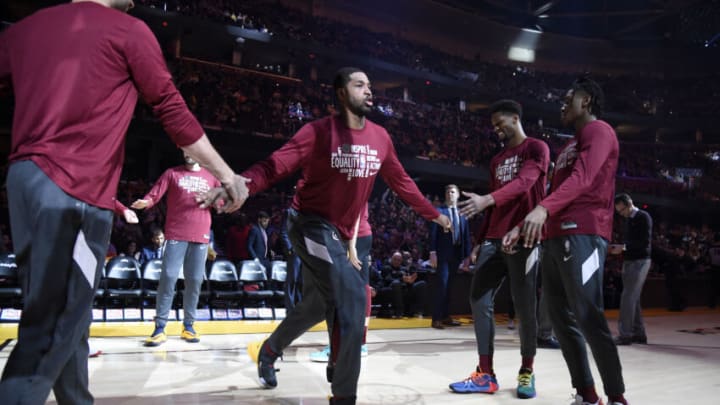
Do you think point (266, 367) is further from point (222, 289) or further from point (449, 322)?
point (222, 289)

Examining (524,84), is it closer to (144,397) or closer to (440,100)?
(440,100)

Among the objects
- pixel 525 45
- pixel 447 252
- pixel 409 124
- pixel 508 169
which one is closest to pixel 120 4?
pixel 508 169

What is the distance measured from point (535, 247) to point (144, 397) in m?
2.70

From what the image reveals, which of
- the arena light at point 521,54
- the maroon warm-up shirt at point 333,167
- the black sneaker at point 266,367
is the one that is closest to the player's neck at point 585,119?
the maroon warm-up shirt at point 333,167

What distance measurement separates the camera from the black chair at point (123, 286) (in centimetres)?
718

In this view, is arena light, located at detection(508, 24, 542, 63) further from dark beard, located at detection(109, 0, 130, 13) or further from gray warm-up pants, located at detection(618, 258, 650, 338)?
dark beard, located at detection(109, 0, 130, 13)

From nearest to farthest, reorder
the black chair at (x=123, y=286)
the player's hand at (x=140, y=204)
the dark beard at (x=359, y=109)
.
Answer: the dark beard at (x=359, y=109) → the player's hand at (x=140, y=204) → the black chair at (x=123, y=286)

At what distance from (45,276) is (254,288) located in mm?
6919

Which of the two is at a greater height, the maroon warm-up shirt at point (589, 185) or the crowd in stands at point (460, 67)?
the crowd in stands at point (460, 67)

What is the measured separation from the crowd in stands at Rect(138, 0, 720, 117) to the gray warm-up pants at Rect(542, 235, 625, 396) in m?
17.2

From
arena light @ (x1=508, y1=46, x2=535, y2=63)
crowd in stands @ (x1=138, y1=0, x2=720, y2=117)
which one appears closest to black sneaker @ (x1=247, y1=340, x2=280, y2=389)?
crowd in stands @ (x1=138, y1=0, x2=720, y2=117)

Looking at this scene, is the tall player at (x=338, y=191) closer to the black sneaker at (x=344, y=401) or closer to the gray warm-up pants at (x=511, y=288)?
the black sneaker at (x=344, y=401)

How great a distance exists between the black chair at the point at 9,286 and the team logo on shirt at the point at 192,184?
2482 millimetres

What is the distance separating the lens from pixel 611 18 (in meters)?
31.7
